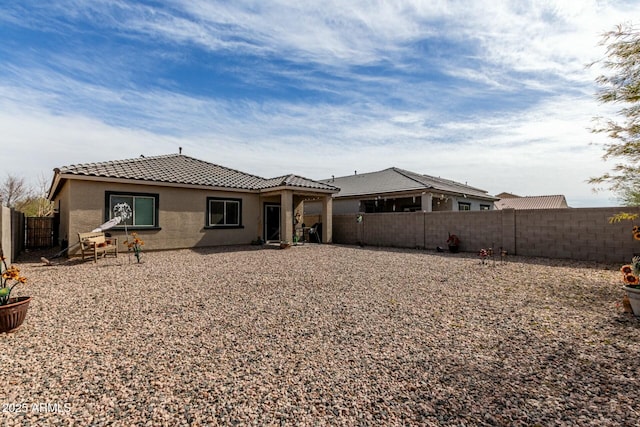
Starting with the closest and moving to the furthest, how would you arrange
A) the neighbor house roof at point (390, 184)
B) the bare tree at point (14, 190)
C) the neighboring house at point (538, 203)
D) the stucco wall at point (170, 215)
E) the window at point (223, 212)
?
1. the stucco wall at point (170, 215)
2. the window at point (223, 212)
3. the neighbor house roof at point (390, 184)
4. the bare tree at point (14, 190)
5. the neighboring house at point (538, 203)

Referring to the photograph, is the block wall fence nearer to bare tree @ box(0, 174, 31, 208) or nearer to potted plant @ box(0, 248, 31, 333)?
potted plant @ box(0, 248, 31, 333)

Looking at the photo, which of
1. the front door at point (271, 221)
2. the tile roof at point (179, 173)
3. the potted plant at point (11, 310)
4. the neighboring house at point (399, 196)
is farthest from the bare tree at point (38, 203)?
the potted plant at point (11, 310)

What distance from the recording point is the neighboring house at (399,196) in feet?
56.9

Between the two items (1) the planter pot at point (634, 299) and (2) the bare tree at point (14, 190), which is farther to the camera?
(2) the bare tree at point (14, 190)

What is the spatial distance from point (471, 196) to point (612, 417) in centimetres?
1965

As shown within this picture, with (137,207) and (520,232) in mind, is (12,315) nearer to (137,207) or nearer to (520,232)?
(137,207)

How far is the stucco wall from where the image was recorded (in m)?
10.6

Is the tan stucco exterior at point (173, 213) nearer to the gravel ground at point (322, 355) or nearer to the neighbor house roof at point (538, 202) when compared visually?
the gravel ground at point (322, 355)

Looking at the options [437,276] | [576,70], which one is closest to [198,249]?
[437,276]

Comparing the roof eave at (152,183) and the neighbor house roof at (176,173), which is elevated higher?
the neighbor house roof at (176,173)

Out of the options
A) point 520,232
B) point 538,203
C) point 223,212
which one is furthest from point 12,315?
point 538,203

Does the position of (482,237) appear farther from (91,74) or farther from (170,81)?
(91,74)

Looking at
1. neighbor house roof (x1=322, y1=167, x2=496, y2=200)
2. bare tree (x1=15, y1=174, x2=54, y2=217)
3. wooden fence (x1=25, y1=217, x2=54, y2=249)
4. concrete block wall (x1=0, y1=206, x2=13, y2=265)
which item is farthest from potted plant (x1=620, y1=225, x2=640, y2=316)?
bare tree (x1=15, y1=174, x2=54, y2=217)

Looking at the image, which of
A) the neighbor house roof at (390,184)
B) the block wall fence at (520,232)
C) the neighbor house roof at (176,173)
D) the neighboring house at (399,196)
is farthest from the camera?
the neighbor house roof at (390,184)
